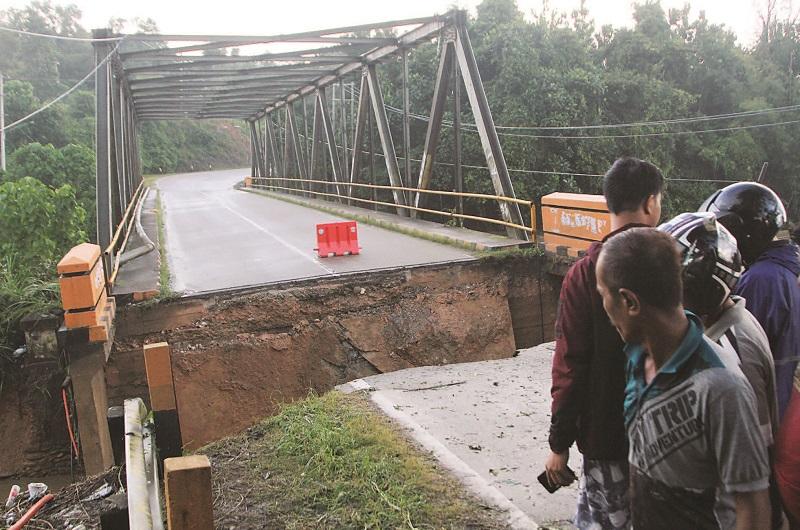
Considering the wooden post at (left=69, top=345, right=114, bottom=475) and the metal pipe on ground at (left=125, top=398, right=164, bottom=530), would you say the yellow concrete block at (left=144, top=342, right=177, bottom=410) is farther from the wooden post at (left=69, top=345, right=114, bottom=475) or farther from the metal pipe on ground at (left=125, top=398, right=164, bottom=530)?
the wooden post at (left=69, top=345, right=114, bottom=475)

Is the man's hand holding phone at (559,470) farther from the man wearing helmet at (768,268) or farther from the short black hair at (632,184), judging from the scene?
the short black hair at (632,184)

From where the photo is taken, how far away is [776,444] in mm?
1911

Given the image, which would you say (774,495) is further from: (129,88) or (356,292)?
(129,88)

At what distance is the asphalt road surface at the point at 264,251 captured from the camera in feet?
30.5

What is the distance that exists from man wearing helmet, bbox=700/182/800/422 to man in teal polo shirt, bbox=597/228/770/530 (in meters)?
0.53

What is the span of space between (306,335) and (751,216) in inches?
251

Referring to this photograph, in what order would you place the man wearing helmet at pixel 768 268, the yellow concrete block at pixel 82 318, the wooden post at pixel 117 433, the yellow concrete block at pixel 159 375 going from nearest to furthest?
the man wearing helmet at pixel 768 268
the yellow concrete block at pixel 159 375
the wooden post at pixel 117 433
the yellow concrete block at pixel 82 318

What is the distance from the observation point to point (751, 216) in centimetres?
257

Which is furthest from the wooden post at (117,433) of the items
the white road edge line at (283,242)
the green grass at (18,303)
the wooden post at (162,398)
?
the white road edge line at (283,242)

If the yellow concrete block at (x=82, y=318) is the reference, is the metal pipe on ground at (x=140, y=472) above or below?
below

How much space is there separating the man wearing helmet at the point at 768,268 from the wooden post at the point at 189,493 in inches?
87.7

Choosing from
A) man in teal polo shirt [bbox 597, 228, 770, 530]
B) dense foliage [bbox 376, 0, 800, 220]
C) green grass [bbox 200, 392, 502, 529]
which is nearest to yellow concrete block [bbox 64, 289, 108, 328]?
green grass [bbox 200, 392, 502, 529]

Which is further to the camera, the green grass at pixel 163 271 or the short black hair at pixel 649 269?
the green grass at pixel 163 271

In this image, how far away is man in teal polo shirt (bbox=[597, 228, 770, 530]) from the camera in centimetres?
170
